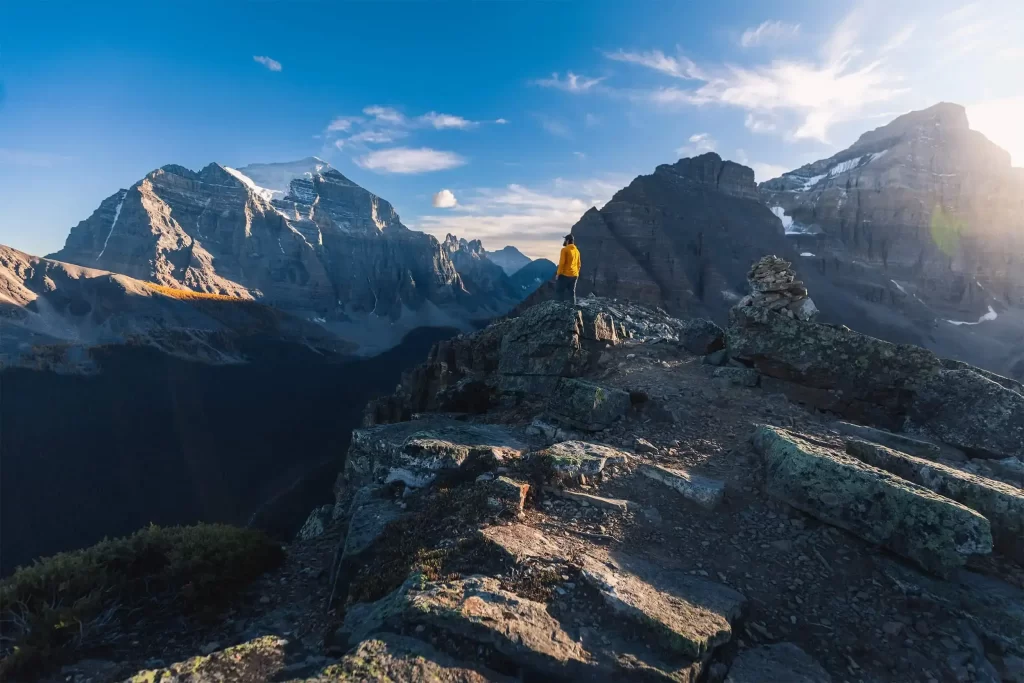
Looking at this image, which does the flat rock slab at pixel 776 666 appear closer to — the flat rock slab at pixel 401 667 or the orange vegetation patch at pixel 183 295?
the flat rock slab at pixel 401 667

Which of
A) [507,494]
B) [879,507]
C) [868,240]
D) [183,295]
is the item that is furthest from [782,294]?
[183,295]

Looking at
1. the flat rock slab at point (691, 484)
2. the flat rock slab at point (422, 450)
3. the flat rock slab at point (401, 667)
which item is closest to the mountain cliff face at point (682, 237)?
the flat rock slab at point (422, 450)

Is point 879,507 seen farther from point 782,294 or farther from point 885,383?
point 782,294

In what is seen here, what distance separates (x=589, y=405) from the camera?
9.66 metres

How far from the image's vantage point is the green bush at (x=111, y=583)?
16.5 ft

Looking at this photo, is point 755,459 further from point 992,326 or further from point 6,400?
point 992,326

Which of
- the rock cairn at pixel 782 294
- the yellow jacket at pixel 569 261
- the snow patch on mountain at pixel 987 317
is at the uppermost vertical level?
the yellow jacket at pixel 569 261

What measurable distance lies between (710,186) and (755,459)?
138 meters

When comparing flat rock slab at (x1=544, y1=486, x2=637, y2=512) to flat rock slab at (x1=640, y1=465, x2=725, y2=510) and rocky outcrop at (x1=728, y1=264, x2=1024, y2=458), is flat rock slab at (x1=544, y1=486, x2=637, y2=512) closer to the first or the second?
flat rock slab at (x1=640, y1=465, x2=725, y2=510)

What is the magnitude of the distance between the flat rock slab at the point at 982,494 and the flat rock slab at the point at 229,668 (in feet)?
27.7

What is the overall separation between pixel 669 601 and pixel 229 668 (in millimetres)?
4300

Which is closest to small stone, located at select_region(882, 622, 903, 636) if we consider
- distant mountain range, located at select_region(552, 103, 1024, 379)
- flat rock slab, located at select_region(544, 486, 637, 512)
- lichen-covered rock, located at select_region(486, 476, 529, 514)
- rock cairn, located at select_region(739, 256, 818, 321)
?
flat rock slab, located at select_region(544, 486, 637, 512)

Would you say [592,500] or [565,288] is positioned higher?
[565,288]

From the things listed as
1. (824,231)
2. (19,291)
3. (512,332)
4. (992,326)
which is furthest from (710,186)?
(19,291)
